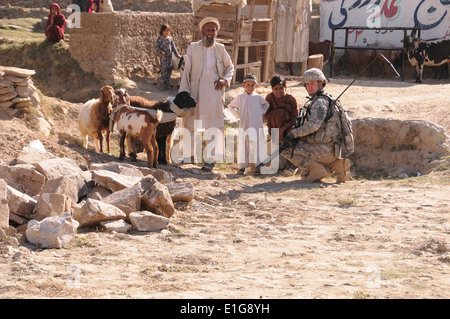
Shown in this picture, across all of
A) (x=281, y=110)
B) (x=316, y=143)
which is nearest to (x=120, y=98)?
(x=281, y=110)

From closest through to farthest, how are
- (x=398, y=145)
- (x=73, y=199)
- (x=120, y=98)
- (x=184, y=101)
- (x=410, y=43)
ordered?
(x=73, y=199) < (x=120, y=98) < (x=184, y=101) < (x=398, y=145) < (x=410, y=43)

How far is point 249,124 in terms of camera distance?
900cm

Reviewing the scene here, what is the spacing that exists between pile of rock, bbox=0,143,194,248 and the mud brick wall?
6.77m

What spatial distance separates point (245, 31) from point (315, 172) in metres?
6.71

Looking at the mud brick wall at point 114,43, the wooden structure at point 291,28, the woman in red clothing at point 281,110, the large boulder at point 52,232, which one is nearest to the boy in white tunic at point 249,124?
the woman in red clothing at point 281,110

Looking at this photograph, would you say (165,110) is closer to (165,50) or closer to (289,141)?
(289,141)

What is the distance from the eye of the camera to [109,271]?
4.82 meters

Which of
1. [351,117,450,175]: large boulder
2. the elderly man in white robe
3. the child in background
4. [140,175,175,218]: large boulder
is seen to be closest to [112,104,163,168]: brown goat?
the elderly man in white robe

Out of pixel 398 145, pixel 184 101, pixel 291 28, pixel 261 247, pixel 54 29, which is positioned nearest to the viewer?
pixel 261 247

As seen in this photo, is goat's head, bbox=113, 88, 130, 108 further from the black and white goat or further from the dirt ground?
the dirt ground

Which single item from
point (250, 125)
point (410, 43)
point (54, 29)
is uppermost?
point (54, 29)

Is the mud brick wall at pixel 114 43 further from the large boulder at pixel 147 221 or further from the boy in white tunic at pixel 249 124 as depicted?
the large boulder at pixel 147 221

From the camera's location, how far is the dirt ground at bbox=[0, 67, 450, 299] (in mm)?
4441
